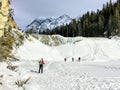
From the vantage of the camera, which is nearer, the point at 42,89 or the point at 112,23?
the point at 42,89

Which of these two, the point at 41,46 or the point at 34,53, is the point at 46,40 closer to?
the point at 41,46

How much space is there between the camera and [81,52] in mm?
109125

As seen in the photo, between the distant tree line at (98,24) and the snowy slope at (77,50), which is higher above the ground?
the distant tree line at (98,24)

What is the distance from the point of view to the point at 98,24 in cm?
15238

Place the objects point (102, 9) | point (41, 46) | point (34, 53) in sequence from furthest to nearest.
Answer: point (102, 9)
point (41, 46)
point (34, 53)

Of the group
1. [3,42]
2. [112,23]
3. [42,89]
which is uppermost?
[112,23]

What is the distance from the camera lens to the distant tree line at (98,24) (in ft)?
476

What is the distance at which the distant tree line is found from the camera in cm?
14512

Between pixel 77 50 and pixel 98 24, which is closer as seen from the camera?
pixel 77 50

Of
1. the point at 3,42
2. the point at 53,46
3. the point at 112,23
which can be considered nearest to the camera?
the point at 3,42

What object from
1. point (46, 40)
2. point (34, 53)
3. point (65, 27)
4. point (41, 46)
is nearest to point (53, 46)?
point (46, 40)

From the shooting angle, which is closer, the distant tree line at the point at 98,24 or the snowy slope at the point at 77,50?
the snowy slope at the point at 77,50

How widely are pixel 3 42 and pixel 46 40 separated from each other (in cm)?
10586

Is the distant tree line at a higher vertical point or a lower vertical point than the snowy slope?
higher
